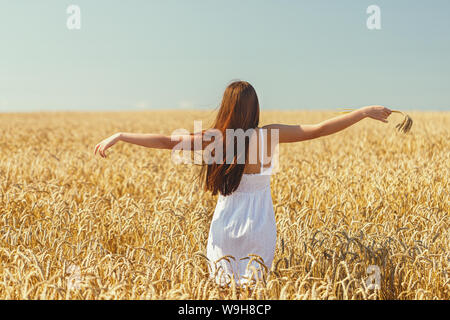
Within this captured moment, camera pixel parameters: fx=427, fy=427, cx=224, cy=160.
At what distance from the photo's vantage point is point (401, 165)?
742 cm

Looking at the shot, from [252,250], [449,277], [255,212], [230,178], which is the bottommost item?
[449,277]

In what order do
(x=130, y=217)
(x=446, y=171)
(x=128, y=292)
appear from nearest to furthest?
1. (x=128, y=292)
2. (x=130, y=217)
3. (x=446, y=171)

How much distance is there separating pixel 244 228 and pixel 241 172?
0.38 metres

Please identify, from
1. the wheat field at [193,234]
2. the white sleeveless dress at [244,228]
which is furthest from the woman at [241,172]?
the wheat field at [193,234]

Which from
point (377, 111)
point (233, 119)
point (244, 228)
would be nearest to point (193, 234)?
point (244, 228)

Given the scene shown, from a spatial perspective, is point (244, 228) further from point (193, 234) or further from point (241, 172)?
point (193, 234)

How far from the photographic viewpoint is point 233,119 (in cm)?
286

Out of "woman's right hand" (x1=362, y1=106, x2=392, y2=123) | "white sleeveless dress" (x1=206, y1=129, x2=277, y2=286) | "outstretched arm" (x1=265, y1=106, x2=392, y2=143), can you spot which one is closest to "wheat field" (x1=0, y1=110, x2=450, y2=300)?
"white sleeveless dress" (x1=206, y1=129, x2=277, y2=286)

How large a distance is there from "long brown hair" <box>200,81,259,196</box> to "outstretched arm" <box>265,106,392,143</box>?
185mm

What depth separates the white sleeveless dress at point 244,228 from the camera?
2920 mm

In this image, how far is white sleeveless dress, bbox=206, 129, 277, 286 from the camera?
292cm
